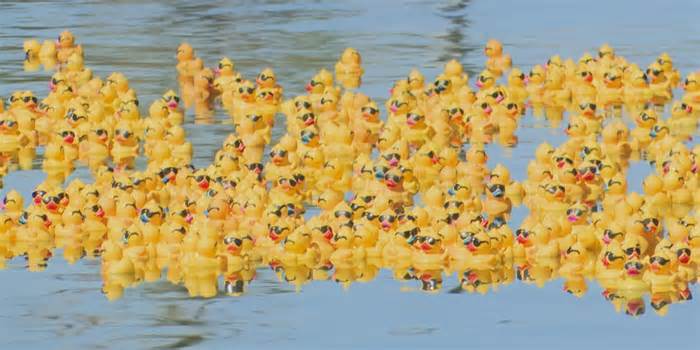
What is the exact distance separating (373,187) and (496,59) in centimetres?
1089

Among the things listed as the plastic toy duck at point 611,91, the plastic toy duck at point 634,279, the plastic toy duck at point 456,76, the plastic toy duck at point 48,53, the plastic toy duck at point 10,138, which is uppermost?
the plastic toy duck at point 48,53

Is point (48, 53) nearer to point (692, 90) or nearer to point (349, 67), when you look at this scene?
point (349, 67)

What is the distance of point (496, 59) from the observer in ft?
123

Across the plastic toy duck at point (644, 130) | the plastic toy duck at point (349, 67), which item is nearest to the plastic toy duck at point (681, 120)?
Result: the plastic toy duck at point (644, 130)

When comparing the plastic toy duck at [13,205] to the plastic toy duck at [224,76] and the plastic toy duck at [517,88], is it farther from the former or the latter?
the plastic toy duck at [517,88]

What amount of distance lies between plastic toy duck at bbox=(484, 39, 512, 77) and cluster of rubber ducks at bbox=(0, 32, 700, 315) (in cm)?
274

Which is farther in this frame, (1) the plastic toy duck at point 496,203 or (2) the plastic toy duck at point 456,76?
(2) the plastic toy duck at point 456,76

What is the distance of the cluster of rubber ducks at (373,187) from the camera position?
24.0 m

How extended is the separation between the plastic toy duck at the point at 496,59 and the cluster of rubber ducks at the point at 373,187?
2740mm

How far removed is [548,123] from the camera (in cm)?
3266

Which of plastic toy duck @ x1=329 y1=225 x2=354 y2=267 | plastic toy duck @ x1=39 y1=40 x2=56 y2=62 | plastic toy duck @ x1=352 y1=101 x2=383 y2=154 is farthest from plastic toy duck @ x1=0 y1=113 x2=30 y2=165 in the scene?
plastic toy duck @ x1=329 y1=225 x2=354 y2=267

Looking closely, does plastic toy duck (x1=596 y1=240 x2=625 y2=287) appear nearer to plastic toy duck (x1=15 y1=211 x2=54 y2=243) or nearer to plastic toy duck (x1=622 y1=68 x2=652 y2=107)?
plastic toy duck (x1=15 y1=211 x2=54 y2=243)

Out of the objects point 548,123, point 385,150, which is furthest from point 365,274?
point 548,123

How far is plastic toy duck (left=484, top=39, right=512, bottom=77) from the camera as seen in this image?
37.2 metres
